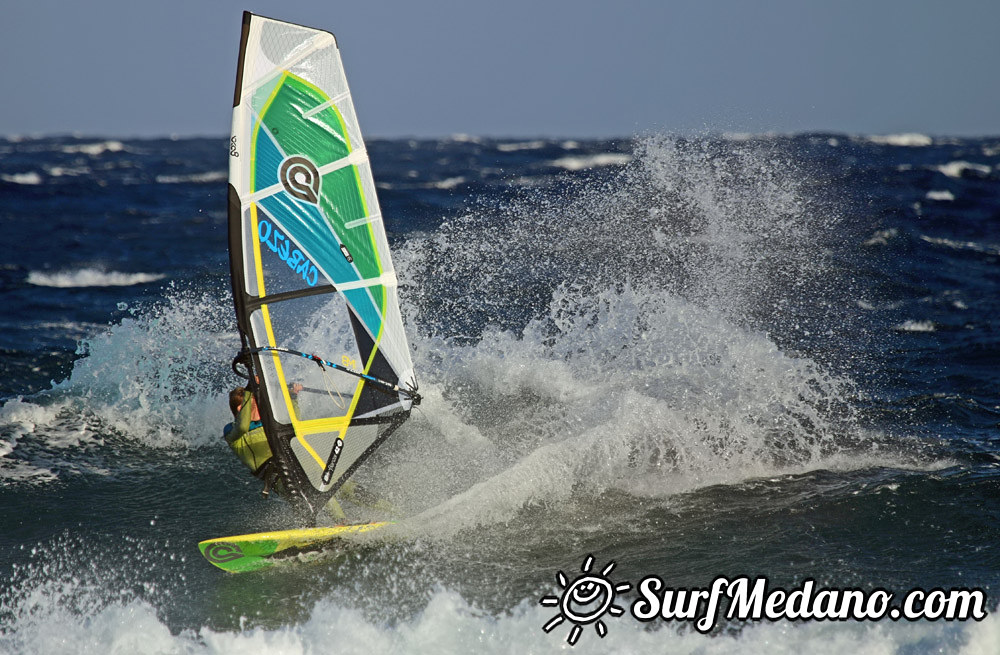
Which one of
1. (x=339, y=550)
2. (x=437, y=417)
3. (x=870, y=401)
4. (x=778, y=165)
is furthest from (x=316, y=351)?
(x=778, y=165)

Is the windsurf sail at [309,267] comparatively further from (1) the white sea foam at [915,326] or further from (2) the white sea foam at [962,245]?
(2) the white sea foam at [962,245]

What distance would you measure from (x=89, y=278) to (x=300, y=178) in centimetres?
927

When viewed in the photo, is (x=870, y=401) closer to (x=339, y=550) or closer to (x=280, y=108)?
(x=339, y=550)

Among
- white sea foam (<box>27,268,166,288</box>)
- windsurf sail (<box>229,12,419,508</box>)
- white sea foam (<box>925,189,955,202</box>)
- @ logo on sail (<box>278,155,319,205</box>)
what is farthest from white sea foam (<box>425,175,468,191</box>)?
@ logo on sail (<box>278,155,319,205</box>)

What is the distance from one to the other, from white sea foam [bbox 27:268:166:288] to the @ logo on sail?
8215 mm

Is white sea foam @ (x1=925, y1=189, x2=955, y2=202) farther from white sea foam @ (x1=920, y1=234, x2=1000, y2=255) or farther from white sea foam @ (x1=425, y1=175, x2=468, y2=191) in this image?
white sea foam @ (x1=425, y1=175, x2=468, y2=191)

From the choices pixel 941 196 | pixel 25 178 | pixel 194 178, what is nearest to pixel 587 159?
pixel 941 196

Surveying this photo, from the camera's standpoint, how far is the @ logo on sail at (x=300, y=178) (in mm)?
4930

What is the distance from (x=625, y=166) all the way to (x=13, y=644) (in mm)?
8881

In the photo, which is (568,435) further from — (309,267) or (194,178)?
(194,178)

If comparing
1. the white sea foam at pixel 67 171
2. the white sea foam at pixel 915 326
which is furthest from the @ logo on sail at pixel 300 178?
the white sea foam at pixel 67 171

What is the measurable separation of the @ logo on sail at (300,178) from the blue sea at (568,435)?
2.01 m

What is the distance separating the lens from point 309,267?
504 centimetres

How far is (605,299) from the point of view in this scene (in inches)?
312
